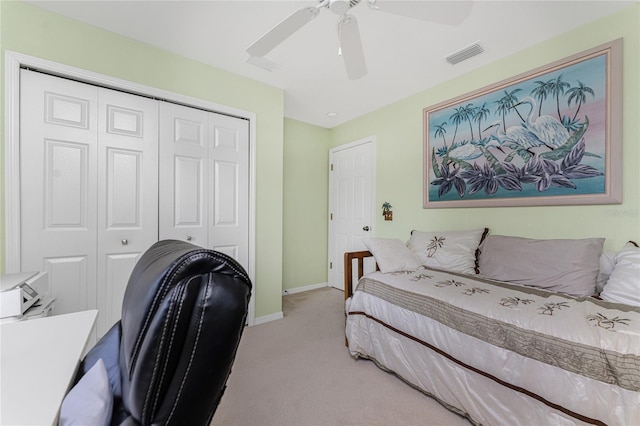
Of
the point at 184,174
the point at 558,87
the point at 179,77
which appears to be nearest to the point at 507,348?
the point at 558,87

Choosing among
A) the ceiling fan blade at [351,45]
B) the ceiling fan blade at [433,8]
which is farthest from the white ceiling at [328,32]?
the ceiling fan blade at [351,45]

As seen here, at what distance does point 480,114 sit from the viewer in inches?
100

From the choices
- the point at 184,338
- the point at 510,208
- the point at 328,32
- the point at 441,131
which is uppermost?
the point at 328,32

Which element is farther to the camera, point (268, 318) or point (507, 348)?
point (268, 318)

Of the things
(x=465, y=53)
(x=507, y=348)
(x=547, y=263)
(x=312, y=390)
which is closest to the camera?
(x=507, y=348)

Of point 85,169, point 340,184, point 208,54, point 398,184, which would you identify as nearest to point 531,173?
point 398,184

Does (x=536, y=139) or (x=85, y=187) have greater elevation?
(x=536, y=139)

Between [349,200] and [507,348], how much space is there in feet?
9.24

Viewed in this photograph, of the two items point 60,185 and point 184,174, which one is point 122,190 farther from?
point 184,174

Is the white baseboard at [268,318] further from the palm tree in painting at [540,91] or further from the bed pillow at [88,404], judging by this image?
the palm tree in painting at [540,91]

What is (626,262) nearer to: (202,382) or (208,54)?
(202,382)

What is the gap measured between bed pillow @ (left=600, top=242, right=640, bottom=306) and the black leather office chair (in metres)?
2.16

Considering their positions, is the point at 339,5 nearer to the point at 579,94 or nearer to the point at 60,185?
the point at 579,94

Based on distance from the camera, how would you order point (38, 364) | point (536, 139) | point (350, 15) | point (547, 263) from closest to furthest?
point (38, 364), point (350, 15), point (547, 263), point (536, 139)
